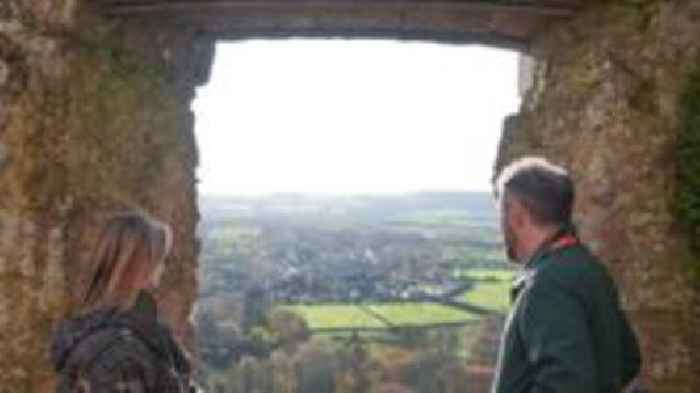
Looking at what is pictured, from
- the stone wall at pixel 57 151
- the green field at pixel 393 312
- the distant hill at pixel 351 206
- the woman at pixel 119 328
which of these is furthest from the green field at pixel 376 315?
the distant hill at pixel 351 206

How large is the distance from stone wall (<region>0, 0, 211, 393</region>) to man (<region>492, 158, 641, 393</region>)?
3048 mm

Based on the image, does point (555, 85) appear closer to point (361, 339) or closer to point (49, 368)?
point (49, 368)

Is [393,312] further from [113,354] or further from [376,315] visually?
[113,354]

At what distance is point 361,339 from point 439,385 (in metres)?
3.30

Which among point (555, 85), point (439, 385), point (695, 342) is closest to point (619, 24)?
point (555, 85)

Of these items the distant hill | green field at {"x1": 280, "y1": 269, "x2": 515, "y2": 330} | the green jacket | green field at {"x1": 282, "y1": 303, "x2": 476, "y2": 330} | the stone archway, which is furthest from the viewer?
the distant hill

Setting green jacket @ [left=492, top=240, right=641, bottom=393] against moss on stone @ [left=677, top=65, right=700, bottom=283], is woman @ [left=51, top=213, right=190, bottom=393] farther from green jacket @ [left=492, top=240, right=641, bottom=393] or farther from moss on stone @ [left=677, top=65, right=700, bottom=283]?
moss on stone @ [left=677, top=65, right=700, bottom=283]

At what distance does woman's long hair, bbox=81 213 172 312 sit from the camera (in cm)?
313

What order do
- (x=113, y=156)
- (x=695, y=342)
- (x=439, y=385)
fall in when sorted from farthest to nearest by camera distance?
(x=439, y=385) < (x=113, y=156) < (x=695, y=342)

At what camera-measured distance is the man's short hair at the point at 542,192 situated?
10.6 ft

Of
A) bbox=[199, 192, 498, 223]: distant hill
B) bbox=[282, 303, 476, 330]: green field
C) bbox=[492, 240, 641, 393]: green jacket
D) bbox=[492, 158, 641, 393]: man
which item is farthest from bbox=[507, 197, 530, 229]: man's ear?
bbox=[199, 192, 498, 223]: distant hill

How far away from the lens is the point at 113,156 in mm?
5984

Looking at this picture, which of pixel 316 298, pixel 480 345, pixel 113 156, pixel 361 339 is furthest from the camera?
pixel 316 298

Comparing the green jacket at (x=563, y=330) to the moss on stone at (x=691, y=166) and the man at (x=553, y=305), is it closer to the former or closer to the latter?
the man at (x=553, y=305)
